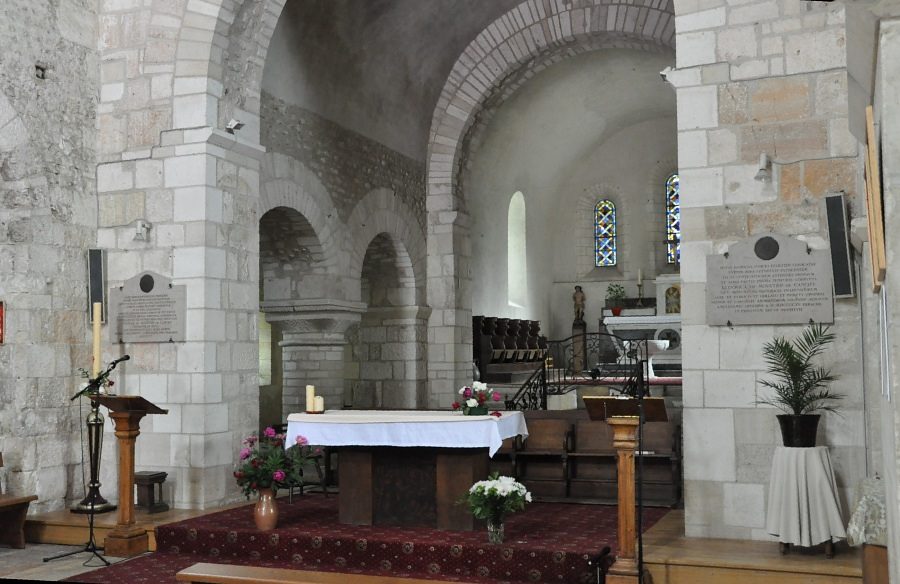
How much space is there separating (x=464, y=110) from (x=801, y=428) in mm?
8258

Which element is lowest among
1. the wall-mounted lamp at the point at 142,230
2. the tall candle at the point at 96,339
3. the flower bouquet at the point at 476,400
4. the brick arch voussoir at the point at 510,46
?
the flower bouquet at the point at 476,400

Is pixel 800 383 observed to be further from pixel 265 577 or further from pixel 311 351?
pixel 311 351

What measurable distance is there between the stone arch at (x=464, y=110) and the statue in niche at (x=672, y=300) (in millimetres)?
5008

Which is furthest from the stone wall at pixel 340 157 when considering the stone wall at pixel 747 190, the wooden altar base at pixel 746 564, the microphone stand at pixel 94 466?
the wooden altar base at pixel 746 564

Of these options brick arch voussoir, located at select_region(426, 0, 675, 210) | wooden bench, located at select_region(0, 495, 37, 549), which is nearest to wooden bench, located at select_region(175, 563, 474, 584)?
wooden bench, located at select_region(0, 495, 37, 549)

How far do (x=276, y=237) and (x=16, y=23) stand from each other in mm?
3778

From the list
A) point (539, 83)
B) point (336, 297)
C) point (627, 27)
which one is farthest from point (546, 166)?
point (336, 297)

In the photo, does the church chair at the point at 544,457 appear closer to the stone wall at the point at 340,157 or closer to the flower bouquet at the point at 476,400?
the flower bouquet at the point at 476,400

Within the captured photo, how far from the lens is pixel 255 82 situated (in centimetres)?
880

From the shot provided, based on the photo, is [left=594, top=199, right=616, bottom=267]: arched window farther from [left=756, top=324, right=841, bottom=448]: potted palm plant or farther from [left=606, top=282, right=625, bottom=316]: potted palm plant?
[left=756, top=324, right=841, bottom=448]: potted palm plant

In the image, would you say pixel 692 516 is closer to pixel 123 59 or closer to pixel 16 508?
pixel 16 508

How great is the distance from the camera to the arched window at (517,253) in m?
17.1

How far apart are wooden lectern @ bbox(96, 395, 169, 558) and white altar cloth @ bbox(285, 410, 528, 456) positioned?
114 cm

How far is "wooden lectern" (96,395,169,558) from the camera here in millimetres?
6941
